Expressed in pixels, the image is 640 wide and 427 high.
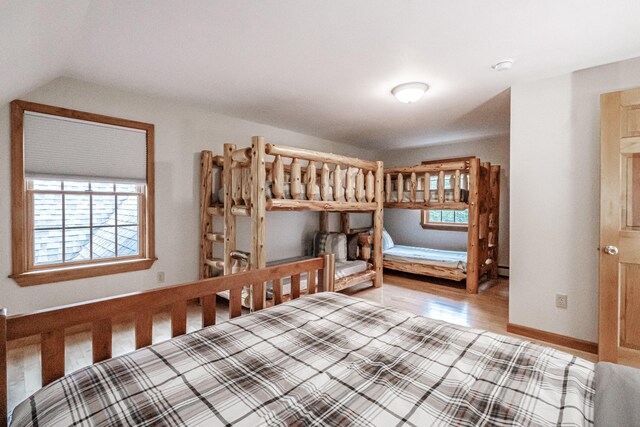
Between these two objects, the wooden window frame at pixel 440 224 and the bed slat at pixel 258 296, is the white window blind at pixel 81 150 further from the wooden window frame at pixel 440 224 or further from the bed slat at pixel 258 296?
the wooden window frame at pixel 440 224

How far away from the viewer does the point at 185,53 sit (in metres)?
2.15

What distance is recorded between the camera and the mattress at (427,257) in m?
4.21

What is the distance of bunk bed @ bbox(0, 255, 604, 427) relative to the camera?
0.83m

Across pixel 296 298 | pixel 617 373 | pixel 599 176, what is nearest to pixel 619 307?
pixel 599 176

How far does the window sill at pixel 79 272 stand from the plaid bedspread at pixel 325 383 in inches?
81.4

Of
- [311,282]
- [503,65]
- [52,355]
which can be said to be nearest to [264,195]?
[311,282]

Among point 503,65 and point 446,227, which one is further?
point 446,227

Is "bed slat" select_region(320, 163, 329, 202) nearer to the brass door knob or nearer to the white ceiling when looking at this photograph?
the white ceiling

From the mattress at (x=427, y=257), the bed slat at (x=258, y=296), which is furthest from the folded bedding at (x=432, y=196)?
the bed slat at (x=258, y=296)

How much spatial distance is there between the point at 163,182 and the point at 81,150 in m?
0.74

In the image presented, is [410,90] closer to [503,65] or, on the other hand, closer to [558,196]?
[503,65]

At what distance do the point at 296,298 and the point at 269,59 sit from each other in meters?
1.78

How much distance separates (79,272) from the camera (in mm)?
2676

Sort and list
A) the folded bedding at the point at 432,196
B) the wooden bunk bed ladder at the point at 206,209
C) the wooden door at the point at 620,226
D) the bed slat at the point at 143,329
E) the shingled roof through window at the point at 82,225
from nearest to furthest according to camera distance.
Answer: the bed slat at the point at 143,329 → the wooden door at the point at 620,226 → the shingled roof through window at the point at 82,225 → the wooden bunk bed ladder at the point at 206,209 → the folded bedding at the point at 432,196
